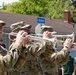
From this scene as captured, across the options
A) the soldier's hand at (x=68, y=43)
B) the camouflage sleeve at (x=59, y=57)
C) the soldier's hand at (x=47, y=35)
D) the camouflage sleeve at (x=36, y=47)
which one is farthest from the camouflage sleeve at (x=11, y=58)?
the camouflage sleeve at (x=59, y=57)

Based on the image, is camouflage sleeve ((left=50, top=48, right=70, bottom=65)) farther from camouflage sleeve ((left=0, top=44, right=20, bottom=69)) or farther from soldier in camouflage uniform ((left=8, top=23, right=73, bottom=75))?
camouflage sleeve ((left=0, top=44, right=20, bottom=69))

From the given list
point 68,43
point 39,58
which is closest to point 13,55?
point 39,58

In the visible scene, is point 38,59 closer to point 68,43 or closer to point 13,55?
point 68,43

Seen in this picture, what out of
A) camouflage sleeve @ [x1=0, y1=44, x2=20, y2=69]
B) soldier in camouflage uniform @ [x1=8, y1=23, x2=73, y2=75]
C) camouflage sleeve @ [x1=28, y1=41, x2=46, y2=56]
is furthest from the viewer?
camouflage sleeve @ [x1=28, y1=41, x2=46, y2=56]

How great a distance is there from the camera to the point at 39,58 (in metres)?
6.13

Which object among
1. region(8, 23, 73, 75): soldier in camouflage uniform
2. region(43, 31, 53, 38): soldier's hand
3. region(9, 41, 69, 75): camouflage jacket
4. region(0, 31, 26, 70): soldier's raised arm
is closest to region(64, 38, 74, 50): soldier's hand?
region(8, 23, 73, 75): soldier in camouflage uniform

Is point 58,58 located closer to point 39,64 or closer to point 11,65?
point 39,64

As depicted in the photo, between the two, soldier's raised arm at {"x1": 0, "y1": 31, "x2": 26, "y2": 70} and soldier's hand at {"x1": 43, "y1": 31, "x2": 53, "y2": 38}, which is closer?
soldier's raised arm at {"x1": 0, "y1": 31, "x2": 26, "y2": 70}

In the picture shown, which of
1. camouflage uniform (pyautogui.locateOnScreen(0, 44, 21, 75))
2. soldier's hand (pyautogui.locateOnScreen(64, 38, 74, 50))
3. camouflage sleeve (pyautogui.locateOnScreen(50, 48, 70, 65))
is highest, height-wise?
camouflage uniform (pyautogui.locateOnScreen(0, 44, 21, 75))

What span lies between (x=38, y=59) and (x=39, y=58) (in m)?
0.11

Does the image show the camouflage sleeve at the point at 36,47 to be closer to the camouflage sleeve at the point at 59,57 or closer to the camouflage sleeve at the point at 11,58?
the camouflage sleeve at the point at 11,58

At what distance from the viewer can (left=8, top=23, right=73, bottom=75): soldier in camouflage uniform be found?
533cm

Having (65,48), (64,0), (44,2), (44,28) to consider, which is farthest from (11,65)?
(64,0)

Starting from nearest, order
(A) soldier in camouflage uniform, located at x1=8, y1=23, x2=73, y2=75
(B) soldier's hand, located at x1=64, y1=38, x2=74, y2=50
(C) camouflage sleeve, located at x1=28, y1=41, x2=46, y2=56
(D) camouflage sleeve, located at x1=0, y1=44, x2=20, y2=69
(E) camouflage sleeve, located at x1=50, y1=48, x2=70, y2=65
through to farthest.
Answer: (D) camouflage sleeve, located at x1=0, y1=44, x2=20, y2=69 < (A) soldier in camouflage uniform, located at x1=8, y1=23, x2=73, y2=75 < (C) camouflage sleeve, located at x1=28, y1=41, x2=46, y2=56 < (B) soldier's hand, located at x1=64, y1=38, x2=74, y2=50 < (E) camouflage sleeve, located at x1=50, y1=48, x2=70, y2=65
